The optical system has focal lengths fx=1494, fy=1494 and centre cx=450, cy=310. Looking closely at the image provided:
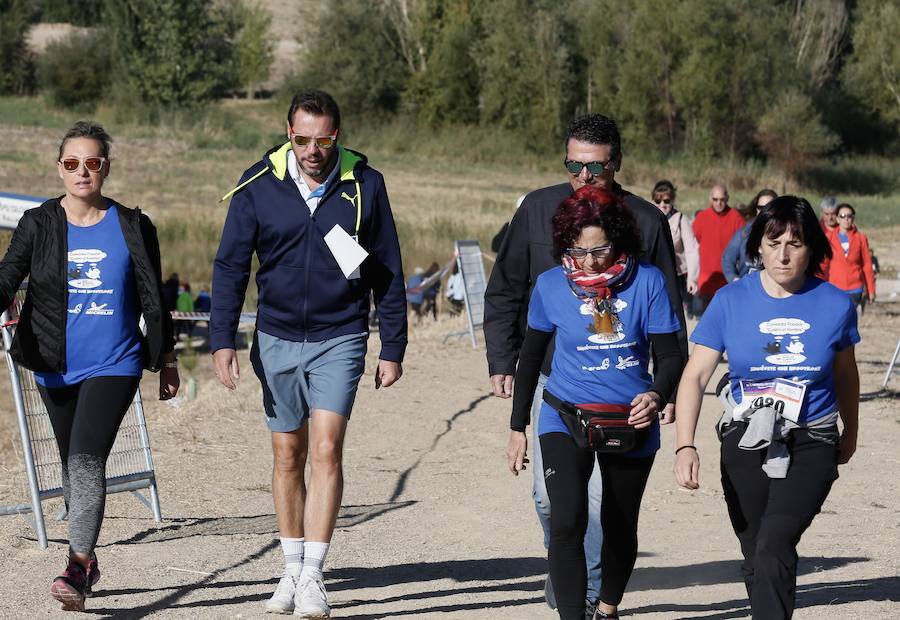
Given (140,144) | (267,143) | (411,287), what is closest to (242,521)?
(411,287)

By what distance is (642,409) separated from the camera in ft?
16.3

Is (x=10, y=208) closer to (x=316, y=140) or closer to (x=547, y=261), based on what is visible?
(x=316, y=140)

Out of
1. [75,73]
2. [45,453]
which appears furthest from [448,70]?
[45,453]

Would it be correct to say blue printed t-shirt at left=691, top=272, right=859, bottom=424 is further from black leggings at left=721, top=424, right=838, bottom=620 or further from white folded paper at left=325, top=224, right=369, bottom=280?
white folded paper at left=325, top=224, right=369, bottom=280

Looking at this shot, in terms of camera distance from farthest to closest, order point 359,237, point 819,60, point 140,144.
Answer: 1. point 819,60
2. point 140,144
3. point 359,237

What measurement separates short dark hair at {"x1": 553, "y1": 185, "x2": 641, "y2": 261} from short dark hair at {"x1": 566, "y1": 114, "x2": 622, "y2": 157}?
0.47m

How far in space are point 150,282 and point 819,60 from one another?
7043 cm

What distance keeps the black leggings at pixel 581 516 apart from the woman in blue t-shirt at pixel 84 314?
1756mm

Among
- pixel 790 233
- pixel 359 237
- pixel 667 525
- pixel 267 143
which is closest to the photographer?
pixel 790 233

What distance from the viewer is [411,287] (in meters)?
21.7

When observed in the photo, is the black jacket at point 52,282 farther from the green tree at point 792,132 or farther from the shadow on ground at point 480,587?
the green tree at point 792,132

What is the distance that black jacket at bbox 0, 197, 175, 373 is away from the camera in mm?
5734

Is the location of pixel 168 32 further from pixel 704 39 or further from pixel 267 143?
pixel 704 39

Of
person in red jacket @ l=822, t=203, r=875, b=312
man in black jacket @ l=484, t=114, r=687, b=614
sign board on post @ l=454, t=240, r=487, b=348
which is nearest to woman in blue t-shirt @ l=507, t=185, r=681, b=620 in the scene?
man in black jacket @ l=484, t=114, r=687, b=614
